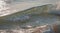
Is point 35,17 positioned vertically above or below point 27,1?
below

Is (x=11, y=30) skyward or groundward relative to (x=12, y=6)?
groundward

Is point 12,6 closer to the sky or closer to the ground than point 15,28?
closer to the sky

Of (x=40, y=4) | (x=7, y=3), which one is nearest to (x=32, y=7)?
(x=40, y=4)

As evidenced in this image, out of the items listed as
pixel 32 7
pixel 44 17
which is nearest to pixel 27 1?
pixel 32 7

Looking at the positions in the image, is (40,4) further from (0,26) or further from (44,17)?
(0,26)

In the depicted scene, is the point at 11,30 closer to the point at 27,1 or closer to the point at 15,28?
the point at 15,28

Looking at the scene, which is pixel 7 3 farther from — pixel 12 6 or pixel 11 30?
pixel 11 30

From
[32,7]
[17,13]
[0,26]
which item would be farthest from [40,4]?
[0,26]
